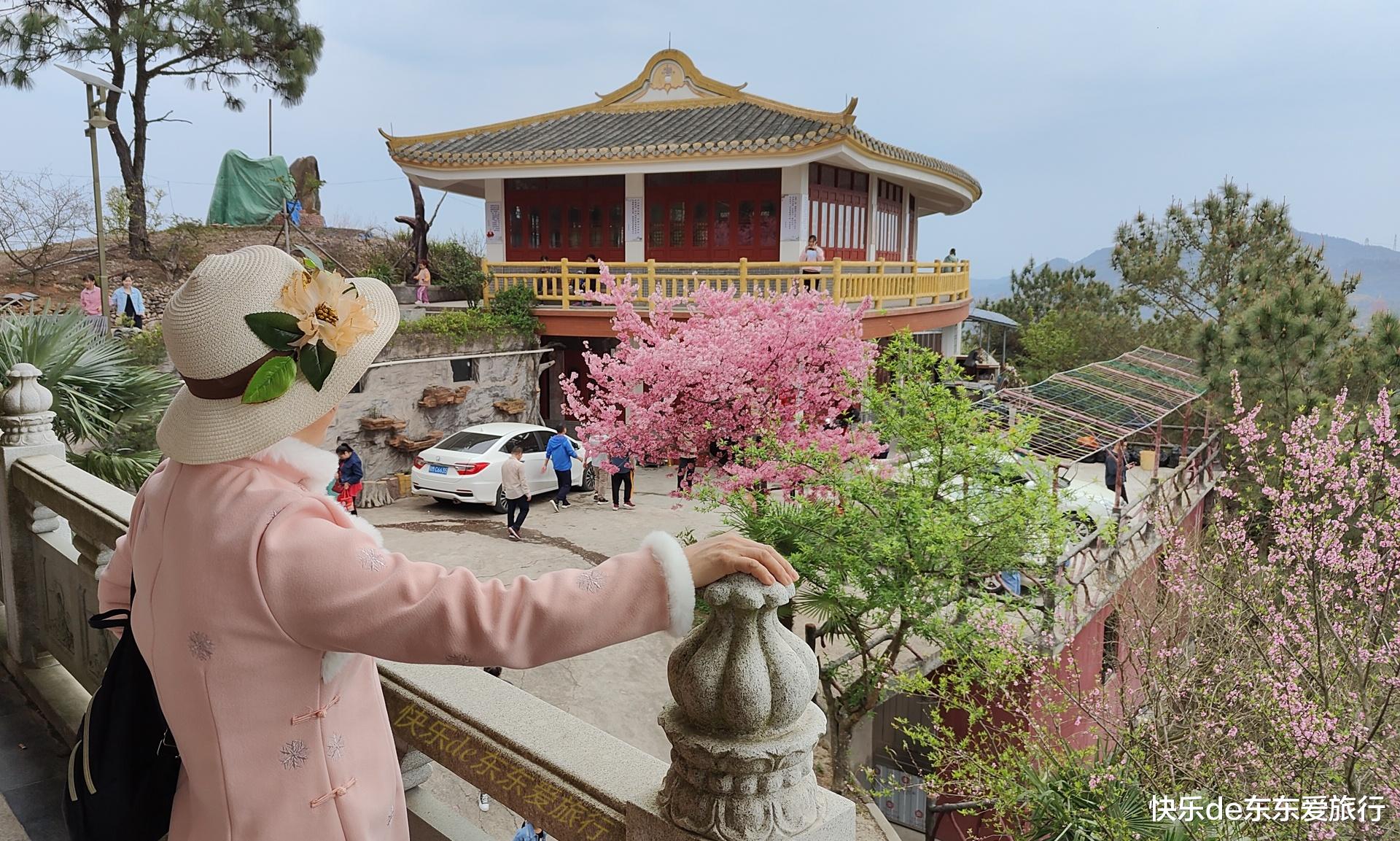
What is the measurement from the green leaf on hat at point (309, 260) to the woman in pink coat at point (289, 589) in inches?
1.2

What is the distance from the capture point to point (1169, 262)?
27219 mm

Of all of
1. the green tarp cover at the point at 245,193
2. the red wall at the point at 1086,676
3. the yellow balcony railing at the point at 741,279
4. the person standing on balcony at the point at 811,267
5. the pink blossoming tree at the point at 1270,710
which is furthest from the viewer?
the green tarp cover at the point at 245,193

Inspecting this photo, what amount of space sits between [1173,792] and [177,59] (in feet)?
78.0

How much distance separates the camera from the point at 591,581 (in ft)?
4.10

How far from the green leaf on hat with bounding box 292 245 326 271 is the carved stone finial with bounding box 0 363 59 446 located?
2777 mm

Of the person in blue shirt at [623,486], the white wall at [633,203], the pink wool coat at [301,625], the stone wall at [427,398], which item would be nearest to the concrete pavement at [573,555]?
the person in blue shirt at [623,486]

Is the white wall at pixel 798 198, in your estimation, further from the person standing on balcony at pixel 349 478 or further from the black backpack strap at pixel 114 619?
the black backpack strap at pixel 114 619

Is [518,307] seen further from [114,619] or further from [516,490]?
[114,619]

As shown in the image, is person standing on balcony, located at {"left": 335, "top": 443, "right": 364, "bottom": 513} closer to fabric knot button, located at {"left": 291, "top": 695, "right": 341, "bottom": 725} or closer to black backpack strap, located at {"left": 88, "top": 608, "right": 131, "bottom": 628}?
black backpack strap, located at {"left": 88, "top": 608, "right": 131, "bottom": 628}

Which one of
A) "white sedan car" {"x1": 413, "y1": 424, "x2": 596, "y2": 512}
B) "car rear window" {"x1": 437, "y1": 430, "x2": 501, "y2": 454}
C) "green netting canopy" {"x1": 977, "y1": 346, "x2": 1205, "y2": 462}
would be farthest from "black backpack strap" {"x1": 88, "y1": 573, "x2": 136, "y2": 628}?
"car rear window" {"x1": 437, "y1": 430, "x2": 501, "y2": 454}

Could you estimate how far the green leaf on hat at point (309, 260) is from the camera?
1480 millimetres

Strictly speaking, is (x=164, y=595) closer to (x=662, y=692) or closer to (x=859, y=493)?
(x=859, y=493)

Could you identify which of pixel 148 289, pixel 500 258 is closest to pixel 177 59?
pixel 148 289

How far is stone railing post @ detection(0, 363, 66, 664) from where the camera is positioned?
11.9ft
